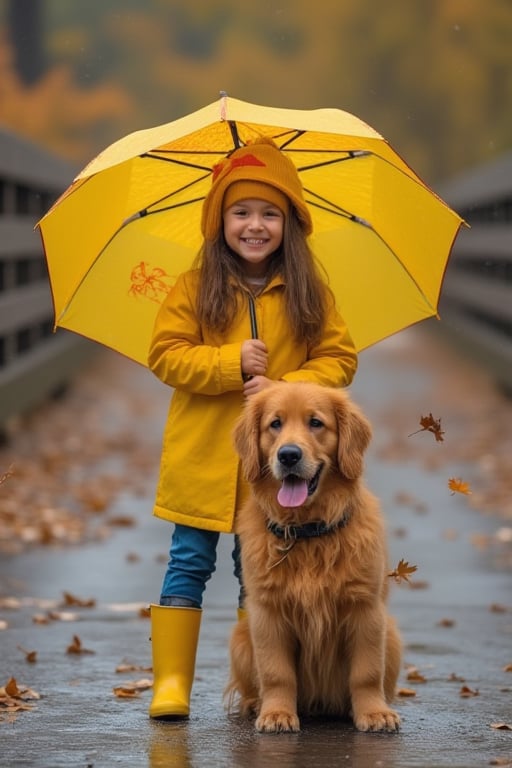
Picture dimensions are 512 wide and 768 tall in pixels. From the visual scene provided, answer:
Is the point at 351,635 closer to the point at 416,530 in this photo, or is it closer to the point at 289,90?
the point at 416,530

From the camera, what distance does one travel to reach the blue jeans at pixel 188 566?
17.0ft

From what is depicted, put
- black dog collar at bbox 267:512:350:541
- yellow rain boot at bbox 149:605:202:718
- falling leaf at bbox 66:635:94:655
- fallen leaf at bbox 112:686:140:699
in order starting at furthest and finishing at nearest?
falling leaf at bbox 66:635:94:655
fallen leaf at bbox 112:686:140:699
yellow rain boot at bbox 149:605:202:718
black dog collar at bbox 267:512:350:541

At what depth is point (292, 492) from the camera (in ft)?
15.1

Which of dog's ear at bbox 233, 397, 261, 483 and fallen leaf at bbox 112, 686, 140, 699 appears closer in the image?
dog's ear at bbox 233, 397, 261, 483

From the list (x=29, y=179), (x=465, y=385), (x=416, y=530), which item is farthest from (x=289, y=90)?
(x=416, y=530)

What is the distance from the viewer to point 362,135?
4977 millimetres

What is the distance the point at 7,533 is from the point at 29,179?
538cm

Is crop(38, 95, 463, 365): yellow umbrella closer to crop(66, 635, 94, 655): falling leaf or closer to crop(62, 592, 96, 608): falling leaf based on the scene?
crop(66, 635, 94, 655): falling leaf

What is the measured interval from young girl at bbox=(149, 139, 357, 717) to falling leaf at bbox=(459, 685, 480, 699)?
101 cm

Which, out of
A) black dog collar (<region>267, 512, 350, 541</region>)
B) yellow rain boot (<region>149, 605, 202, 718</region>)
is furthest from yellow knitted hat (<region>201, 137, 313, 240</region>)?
yellow rain boot (<region>149, 605, 202, 718</region>)

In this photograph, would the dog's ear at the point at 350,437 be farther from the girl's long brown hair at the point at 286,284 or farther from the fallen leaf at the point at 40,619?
the fallen leaf at the point at 40,619

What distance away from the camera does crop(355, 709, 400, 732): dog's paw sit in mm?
4742

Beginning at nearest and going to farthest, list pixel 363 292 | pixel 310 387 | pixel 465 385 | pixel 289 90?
pixel 310 387 → pixel 363 292 → pixel 465 385 → pixel 289 90

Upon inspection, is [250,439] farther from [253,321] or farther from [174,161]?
[174,161]
